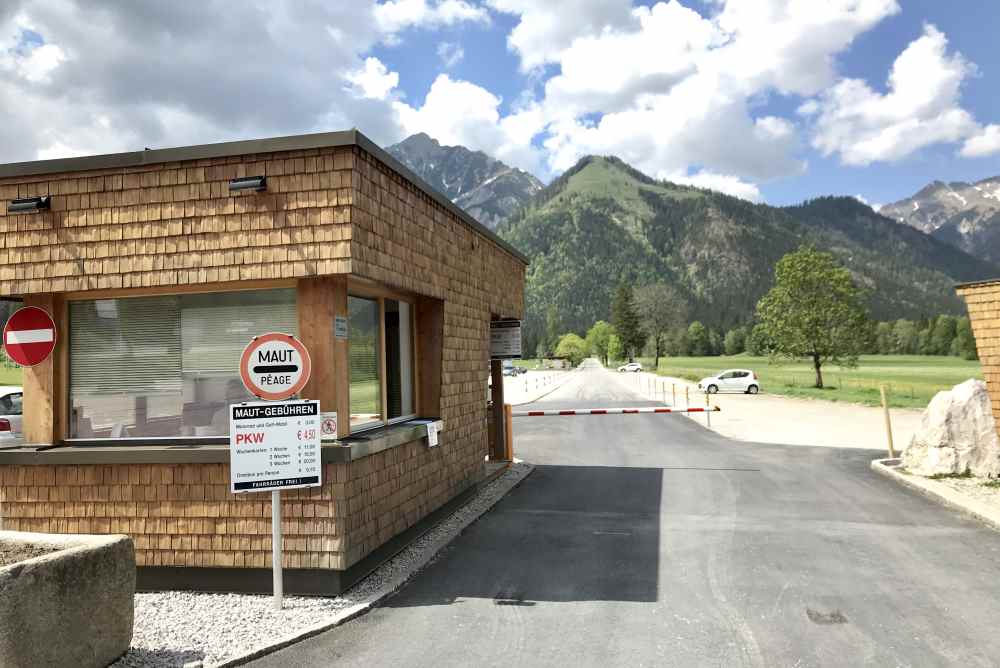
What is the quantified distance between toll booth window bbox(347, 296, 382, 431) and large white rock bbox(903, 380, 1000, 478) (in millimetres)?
9722

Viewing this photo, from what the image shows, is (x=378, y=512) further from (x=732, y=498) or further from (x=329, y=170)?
(x=732, y=498)

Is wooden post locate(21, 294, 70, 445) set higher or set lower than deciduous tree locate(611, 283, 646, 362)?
lower

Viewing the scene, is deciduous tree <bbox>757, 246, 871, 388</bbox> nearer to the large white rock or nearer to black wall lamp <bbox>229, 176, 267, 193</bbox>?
the large white rock

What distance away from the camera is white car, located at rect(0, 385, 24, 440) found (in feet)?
37.2

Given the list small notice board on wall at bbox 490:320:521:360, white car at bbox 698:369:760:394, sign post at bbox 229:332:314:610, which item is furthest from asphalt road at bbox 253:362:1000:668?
white car at bbox 698:369:760:394

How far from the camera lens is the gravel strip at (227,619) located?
4.87 m

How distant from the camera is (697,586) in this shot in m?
6.34

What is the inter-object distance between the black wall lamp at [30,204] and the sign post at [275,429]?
9.42 ft

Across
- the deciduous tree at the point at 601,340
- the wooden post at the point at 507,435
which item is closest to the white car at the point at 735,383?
the wooden post at the point at 507,435

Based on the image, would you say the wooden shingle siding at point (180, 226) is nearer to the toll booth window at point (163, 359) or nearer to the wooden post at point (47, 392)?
the wooden post at point (47, 392)

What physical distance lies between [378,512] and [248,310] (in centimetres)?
244

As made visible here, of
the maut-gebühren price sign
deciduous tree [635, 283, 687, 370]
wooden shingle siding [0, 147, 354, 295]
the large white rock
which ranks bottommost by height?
the large white rock

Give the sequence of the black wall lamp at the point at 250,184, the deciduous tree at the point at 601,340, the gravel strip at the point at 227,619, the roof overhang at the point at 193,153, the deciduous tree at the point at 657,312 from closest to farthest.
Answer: the gravel strip at the point at 227,619, the roof overhang at the point at 193,153, the black wall lamp at the point at 250,184, the deciduous tree at the point at 657,312, the deciduous tree at the point at 601,340

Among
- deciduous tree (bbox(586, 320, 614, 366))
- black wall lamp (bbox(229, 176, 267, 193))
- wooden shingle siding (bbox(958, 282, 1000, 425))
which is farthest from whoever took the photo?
deciduous tree (bbox(586, 320, 614, 366))
